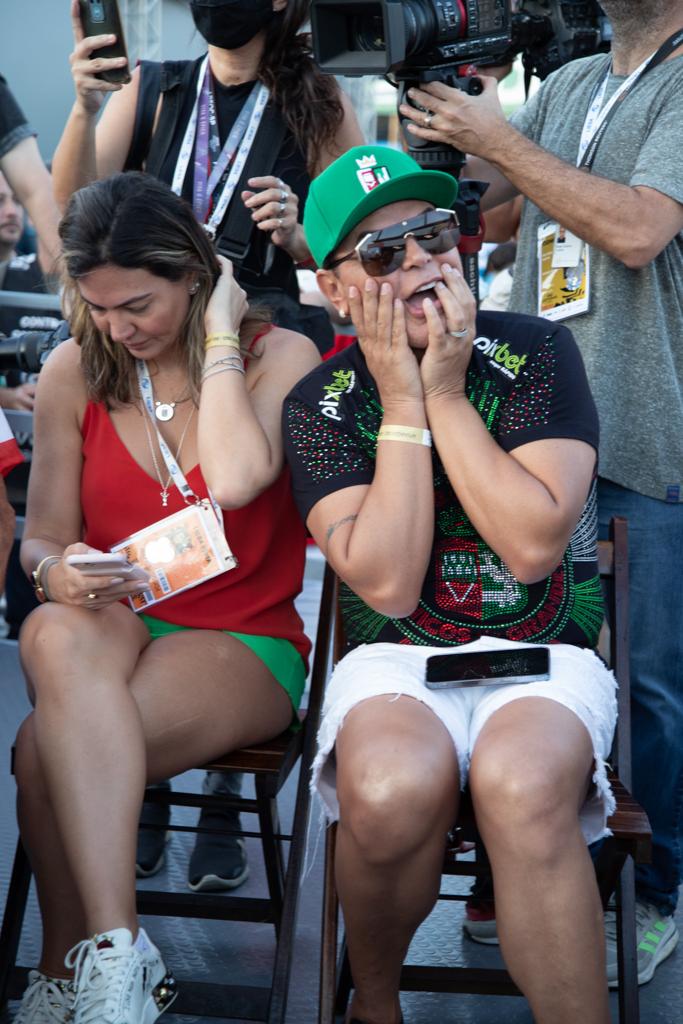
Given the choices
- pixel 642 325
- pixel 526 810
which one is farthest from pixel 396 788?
pixel 642 325

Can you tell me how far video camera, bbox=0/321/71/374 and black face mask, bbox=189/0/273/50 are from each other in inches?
31.1

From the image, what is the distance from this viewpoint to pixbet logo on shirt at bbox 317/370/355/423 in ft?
7.76

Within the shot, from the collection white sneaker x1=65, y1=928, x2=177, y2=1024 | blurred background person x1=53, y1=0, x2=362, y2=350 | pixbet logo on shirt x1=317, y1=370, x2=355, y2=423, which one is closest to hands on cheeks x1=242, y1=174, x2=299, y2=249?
blurred background person x1=53, y1=0, x2=362, y2=350

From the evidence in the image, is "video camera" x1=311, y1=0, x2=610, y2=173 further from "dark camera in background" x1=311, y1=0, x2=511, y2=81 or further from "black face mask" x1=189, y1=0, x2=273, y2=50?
"black face mask" x1=189, y1=0, x2=273, y2=50

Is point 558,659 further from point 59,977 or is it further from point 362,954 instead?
point 59,977

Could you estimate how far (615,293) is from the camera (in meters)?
2.68

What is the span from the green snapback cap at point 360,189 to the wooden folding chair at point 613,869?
31.5 inches

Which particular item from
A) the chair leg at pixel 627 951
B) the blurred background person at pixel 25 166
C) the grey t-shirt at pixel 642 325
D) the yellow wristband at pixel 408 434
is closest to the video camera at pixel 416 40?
the grey t-shirt at pixel 642 325

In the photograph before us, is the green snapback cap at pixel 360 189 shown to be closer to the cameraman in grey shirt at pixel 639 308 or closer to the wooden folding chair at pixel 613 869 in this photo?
the cameraman in grey shirt at pixel 639 308

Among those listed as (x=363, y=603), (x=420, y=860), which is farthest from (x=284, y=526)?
(x=420, y=860)

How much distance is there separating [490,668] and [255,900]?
2.64ft

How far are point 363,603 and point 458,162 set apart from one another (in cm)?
105

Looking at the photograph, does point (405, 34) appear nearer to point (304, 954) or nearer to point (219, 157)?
point (219, 157)

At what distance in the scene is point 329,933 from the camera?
2.21 m
